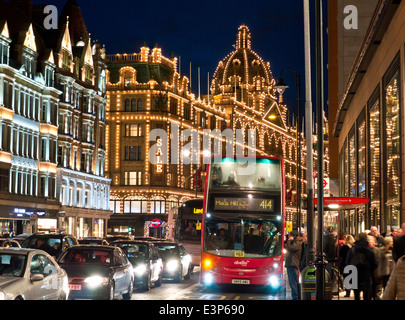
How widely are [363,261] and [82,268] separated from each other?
736 centimetres

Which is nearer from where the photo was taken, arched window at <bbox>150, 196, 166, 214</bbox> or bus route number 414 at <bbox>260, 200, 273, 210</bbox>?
bus route number 414 at <bbox>260, 200, 273, 210</bbox>

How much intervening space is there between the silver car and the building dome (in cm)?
15093

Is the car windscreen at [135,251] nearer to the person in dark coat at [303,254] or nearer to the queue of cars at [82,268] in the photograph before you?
the queue of cars at [82,268]

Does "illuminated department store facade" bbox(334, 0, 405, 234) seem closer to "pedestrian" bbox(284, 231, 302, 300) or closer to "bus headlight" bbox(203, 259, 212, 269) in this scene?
"pedestrian" bbox(284, 231, 302, 300)

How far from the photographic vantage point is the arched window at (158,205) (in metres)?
105

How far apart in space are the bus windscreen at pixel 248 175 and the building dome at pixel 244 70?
459ft

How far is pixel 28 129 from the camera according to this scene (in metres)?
Answer: 66.8

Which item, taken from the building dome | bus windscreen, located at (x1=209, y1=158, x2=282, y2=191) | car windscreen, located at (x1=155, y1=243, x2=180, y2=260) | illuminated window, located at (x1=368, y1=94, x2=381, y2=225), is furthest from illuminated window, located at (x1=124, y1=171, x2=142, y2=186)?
bus windscreen, located at (x1=209, y1=158, x2=282, y2=191)

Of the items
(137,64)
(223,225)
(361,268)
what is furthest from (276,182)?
(137,64)

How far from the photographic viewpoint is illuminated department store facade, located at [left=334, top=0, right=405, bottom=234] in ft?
91.7

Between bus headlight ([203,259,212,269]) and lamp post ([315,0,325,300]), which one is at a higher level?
lamp post ([315,0,325,300])

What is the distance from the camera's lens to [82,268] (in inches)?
827
